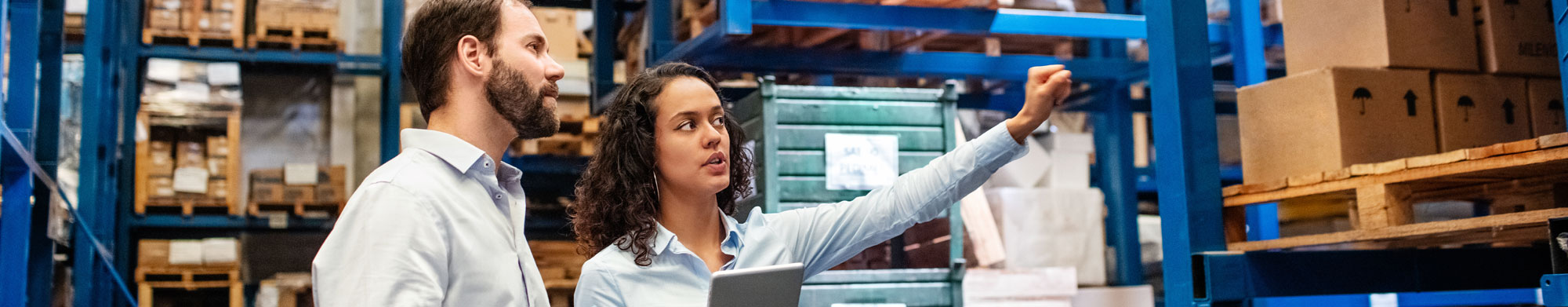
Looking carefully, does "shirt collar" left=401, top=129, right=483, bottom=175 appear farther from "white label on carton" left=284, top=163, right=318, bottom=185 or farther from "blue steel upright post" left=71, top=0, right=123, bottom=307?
"white label on carton" left=284, top=163, right=318, bottom=185

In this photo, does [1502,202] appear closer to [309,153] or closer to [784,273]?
[784,273]

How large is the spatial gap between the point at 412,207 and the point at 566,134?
7.75m

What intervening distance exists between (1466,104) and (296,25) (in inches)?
344

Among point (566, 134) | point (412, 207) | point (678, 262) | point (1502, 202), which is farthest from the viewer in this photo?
point (566, 134)

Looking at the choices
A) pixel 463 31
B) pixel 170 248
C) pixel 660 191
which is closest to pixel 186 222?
pixel 170 248

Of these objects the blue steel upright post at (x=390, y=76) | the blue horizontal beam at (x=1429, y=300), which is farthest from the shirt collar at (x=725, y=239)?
the blue steel upright post at (x=390, y=76)

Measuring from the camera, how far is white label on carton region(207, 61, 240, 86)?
1004 cm

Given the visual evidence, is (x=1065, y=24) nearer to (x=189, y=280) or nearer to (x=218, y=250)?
(x=218, y=250)

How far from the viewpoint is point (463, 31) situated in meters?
1.90

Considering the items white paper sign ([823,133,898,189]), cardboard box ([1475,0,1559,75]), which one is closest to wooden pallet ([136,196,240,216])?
white paper sign ([823,133,898,189])

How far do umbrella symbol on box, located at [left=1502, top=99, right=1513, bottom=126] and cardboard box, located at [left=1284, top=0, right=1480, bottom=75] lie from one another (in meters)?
0.15

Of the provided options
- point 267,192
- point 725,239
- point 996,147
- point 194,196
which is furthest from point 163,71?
point 996,147

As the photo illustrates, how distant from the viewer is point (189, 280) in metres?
9.41

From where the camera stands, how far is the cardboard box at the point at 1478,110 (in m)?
3.89
